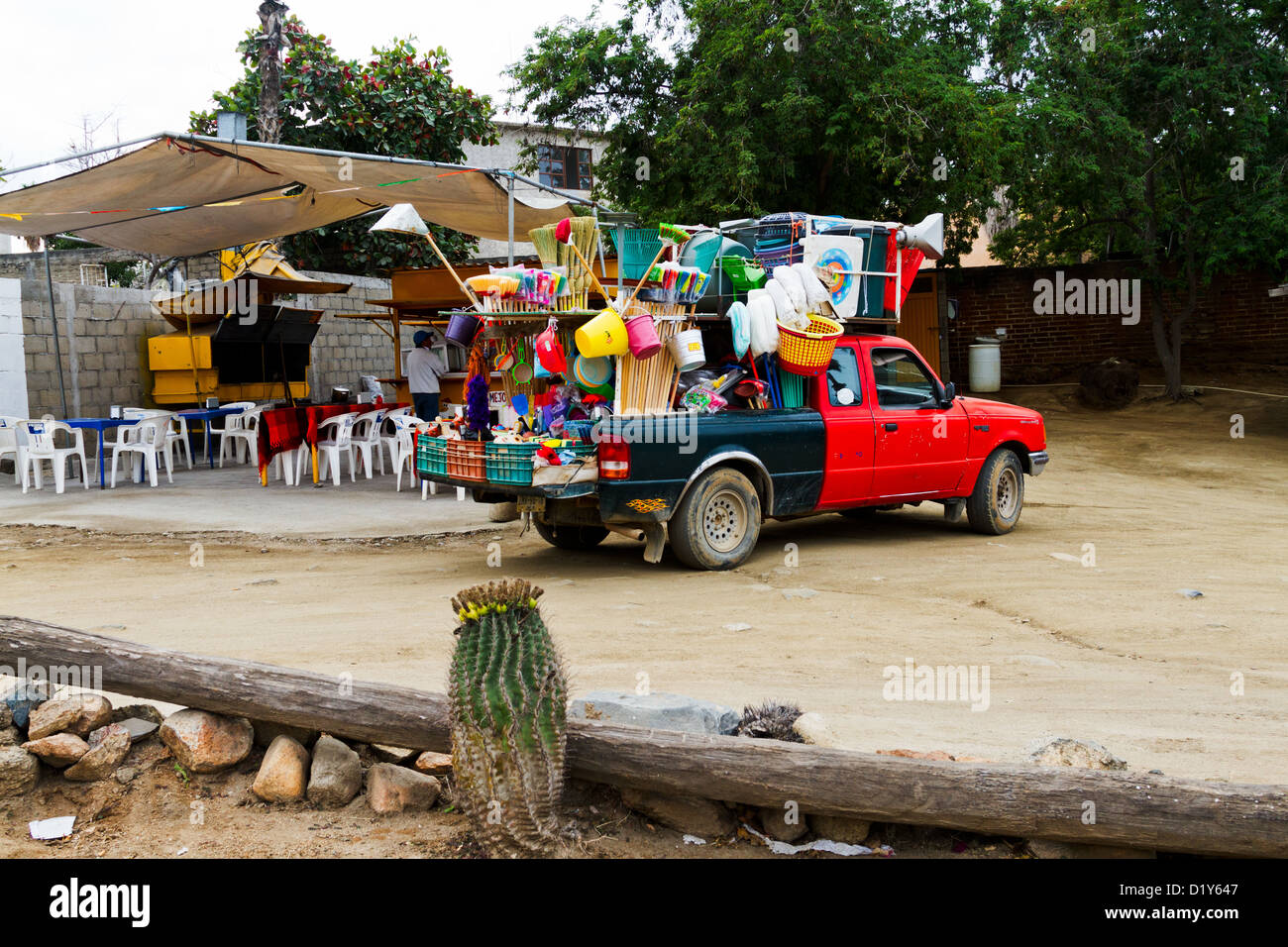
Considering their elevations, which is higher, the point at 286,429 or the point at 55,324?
the point at 55,324

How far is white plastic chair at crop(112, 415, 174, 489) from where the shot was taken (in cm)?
1355

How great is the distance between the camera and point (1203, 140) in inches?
719

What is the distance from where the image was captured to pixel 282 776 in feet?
13.9

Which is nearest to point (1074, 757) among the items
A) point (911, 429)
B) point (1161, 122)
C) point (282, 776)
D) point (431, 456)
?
point (282, 776)

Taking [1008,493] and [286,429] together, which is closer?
[1008,493]

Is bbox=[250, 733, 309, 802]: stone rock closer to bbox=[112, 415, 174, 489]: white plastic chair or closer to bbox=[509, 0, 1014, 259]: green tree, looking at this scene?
bbox=[112, 415, 174, 489]: white plastic chair

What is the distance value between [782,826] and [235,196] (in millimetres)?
10816

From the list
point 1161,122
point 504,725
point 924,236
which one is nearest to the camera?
point 504,725

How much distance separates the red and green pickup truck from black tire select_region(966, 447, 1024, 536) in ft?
0.04

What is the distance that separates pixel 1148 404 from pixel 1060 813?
1873cm

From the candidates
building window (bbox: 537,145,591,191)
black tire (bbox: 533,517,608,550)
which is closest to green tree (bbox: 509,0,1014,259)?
black tire (bbox: 533,517,608,550)

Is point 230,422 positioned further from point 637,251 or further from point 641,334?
point 641,334
